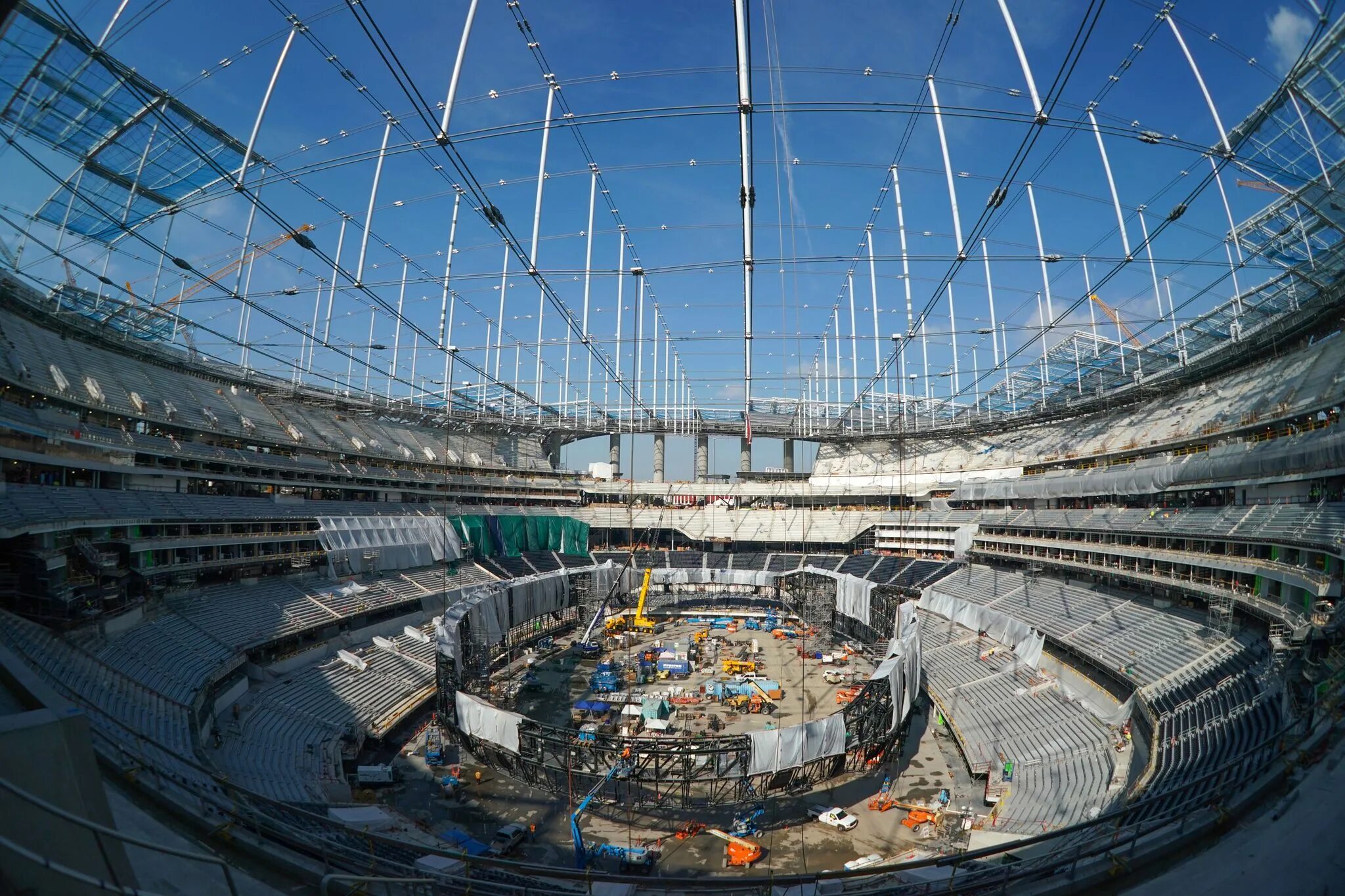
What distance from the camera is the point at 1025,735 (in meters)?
17.4

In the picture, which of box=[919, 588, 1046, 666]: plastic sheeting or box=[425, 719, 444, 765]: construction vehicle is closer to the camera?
box=[425, 719, 444, 765]: construction vehicle

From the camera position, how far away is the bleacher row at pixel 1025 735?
1336 centimetres

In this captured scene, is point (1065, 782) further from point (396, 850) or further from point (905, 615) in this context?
point (396, 850)

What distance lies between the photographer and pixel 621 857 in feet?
42.4

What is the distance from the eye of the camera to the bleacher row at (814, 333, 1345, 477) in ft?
63.2

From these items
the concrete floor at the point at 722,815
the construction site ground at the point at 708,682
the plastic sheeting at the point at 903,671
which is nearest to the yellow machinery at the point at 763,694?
the construction site ground at the point at 708,682

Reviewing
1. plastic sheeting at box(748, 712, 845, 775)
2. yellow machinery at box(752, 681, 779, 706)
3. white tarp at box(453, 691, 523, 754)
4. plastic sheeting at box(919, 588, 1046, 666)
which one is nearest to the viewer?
plastic sheeting at box(748, 712, 845, 775)

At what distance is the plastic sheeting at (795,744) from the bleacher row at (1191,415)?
15.3 metres

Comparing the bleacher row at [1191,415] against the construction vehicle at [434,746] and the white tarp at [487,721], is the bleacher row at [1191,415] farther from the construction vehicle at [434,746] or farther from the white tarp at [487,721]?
the construction vehicle at [434,746]

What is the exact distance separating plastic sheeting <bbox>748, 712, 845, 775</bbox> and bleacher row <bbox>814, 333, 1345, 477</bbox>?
15.3 metres

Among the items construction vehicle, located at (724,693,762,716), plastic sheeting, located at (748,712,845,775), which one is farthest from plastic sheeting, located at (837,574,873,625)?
plastic sheeting, located at (748,712,845,775)

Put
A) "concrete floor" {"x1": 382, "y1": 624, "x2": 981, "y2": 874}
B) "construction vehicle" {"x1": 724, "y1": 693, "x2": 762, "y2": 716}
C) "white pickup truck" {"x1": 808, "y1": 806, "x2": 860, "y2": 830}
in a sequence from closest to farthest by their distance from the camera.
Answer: "concrete floor" {"x1": 382, "y1": 624, "x2": 981, "y2": 874}, "white pickup truck" {"x1": 808, "y1": 806, "x2": 860, "y2": 830}, "construction vehicle" {"x1": 724, "y1": 693, "x2": 762, "y2": 716}

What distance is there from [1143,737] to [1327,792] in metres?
11.6

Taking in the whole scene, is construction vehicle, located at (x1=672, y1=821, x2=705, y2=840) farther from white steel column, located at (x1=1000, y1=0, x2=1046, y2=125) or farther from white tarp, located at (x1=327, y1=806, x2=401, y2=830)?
white steel column, located at (x1=1000, y1=0, x2=1046, y2=125)
